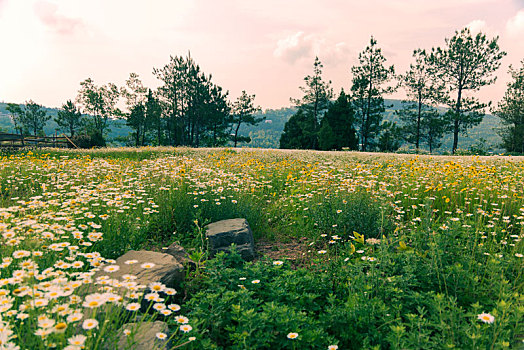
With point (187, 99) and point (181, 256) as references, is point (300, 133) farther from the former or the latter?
point (181, 256)

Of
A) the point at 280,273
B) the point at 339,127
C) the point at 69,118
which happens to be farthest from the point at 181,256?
the point at 69,118

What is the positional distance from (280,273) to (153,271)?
55.5 inches

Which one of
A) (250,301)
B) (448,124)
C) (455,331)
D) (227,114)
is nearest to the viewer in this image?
(455,331)

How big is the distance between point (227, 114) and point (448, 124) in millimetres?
37178

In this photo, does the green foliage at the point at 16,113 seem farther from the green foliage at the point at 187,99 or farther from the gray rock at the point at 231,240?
the gray rock at the point at 231,240

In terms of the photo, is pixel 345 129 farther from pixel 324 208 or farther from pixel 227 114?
pixel 324 208

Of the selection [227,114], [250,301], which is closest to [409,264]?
[250,301]

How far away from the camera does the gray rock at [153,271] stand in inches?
121

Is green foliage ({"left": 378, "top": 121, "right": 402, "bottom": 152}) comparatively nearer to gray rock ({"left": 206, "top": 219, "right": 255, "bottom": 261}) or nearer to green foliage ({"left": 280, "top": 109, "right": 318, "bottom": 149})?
green foliage ({"left": 280, "top": 109, "right": 318, "bottom": 149})

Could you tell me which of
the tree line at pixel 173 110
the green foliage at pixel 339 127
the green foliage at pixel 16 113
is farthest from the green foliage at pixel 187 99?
the green foliage at pixel 16 113

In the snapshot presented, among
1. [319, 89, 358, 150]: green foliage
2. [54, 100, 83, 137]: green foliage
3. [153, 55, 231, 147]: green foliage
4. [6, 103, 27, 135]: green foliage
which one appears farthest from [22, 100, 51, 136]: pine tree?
[319, 89, 358, 150]: green foliage

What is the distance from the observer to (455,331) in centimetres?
220

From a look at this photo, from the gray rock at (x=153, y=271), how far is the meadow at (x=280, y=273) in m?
0.18

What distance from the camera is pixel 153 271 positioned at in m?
3.17
